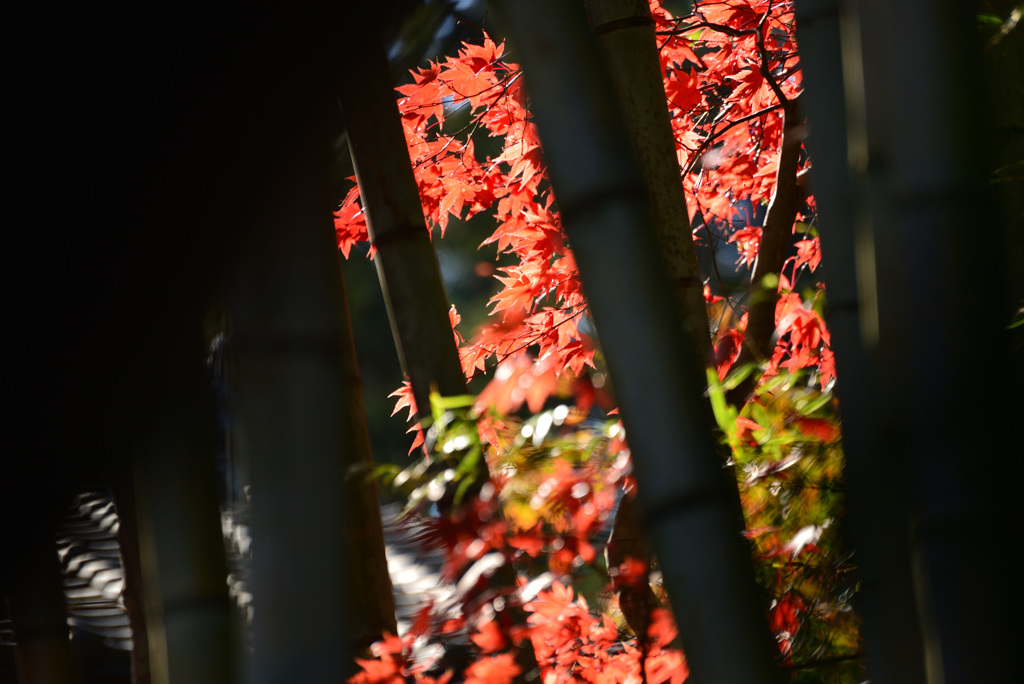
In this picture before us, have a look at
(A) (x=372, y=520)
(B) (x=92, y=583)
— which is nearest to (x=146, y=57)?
(A) (x=372, y=520)

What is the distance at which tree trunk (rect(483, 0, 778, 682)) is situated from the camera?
0.95m

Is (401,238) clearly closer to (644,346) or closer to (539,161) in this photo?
(644,346)

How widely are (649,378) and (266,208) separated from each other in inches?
19.6

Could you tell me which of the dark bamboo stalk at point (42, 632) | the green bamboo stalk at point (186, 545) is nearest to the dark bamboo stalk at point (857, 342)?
the green bamboo stalk at point (186, 545)

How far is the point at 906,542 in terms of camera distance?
103 cm

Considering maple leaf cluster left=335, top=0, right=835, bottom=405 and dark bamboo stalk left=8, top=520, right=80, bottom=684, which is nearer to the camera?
dark bamboo stalk left=8, top=520, right=80, bottom=684

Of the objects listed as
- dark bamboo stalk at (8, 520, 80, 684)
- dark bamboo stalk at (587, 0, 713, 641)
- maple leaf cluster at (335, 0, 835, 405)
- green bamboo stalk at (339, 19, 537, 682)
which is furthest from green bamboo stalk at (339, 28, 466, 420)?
dark bamboo stalk at (8, 520, 80, 684)

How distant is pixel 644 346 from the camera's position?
0.99 metres

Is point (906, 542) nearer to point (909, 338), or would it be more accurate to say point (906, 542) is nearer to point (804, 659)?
point (909, 338)

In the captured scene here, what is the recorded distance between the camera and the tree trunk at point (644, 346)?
3.13ft

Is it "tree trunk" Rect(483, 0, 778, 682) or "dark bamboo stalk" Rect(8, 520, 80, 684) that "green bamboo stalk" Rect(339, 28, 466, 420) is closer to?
"tree trunk" Rect(483, 0, 778, 682)

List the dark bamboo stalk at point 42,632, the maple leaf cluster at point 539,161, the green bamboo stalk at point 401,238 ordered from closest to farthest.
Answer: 1. the green bamboo stalk at point 401,238
2. the dark bamboo stalk at point 42,632
3. the maple leaf cluster at point 539,161

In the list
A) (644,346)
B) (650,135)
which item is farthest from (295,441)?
(650,135)

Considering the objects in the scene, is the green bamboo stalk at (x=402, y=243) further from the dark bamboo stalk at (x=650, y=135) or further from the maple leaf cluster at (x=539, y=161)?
the dark bamboo stalk at (x=650, y=135)
